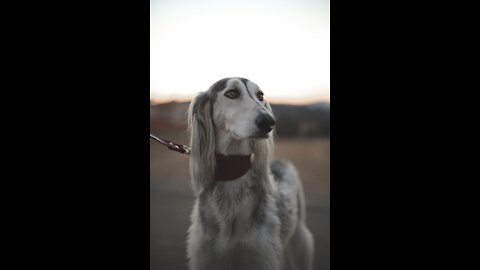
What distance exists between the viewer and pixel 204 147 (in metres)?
2.34

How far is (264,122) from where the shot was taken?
2188 mm

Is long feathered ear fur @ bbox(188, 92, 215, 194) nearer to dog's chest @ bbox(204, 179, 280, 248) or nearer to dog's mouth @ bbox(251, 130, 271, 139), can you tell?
dog's chest @ bbox(204, 179, 280, 248)

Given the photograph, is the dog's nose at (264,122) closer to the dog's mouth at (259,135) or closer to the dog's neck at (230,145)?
the dog's mouth at (259,135)

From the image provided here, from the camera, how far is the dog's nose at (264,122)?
2.19 m

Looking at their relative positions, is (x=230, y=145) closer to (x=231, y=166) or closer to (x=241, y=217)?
(x=231, y=166)

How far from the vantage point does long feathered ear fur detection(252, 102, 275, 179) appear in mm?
2350

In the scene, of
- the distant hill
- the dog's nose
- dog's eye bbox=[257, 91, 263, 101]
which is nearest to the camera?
the dog's nose

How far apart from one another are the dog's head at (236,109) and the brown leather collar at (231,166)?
124 millimetres

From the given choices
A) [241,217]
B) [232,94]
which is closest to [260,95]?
[232,94]

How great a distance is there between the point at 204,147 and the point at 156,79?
0.45 m

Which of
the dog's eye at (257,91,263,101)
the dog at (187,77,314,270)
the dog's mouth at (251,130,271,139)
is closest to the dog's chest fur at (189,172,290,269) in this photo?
the dog at (187,77,314,270)

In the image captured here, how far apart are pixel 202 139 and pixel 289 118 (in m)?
0.45

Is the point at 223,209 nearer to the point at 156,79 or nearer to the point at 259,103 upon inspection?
the point at 259,103

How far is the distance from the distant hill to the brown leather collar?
231 millimetres
